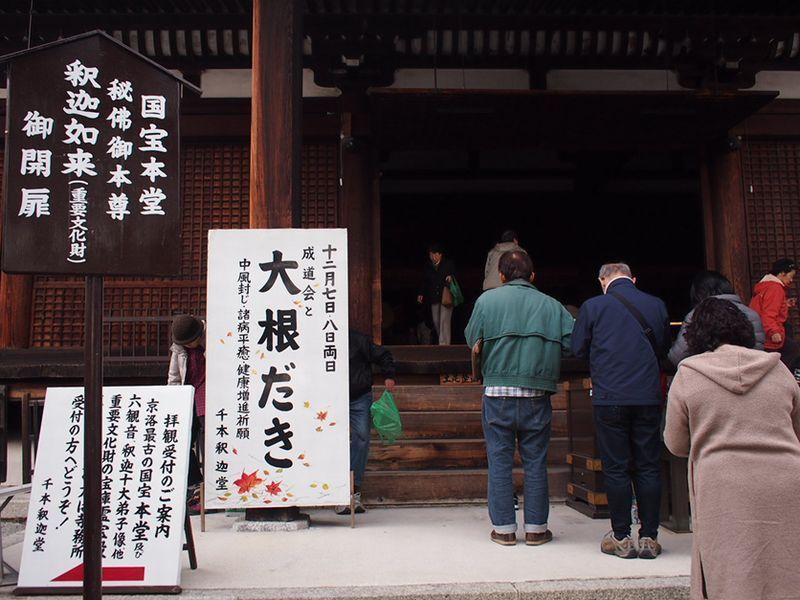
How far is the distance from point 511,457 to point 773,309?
4.06 m

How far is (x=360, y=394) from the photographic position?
6.36 meters

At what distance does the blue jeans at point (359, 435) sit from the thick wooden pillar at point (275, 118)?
1670mm

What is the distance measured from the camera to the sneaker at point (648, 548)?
4629 millimetres

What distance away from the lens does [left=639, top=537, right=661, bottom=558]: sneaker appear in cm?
463

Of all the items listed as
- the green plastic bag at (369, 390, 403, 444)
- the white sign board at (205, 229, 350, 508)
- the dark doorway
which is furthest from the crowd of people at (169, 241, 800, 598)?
the dark doorway

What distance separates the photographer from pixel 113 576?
4098 millimetres

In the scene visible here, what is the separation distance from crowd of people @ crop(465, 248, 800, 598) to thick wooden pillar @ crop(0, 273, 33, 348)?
6.01m

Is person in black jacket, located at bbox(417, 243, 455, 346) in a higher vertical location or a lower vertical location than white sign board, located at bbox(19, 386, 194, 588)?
higher

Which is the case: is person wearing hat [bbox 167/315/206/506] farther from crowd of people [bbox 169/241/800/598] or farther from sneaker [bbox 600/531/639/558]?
sneaker [bbox 600/531/639/558]

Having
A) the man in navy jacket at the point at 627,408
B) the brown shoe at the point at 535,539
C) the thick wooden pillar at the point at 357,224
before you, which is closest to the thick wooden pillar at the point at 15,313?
the thick wooden pillar at the point at 357,224

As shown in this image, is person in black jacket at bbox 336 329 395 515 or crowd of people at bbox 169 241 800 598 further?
person in black jacket at bbox 336 329 395 515

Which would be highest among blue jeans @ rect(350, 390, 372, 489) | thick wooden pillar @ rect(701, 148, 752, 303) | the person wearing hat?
thick wooden pillar @ rect(701, 148, 752, 303)

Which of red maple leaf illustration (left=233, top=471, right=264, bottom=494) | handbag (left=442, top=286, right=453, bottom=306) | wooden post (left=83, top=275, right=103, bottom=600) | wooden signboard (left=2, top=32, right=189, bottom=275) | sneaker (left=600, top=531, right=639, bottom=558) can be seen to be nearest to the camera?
wooden post (left=83, top=275, right=103, bottom=600)

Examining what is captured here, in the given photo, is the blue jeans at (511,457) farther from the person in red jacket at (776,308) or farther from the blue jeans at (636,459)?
the person in red jacket at (776,308)
